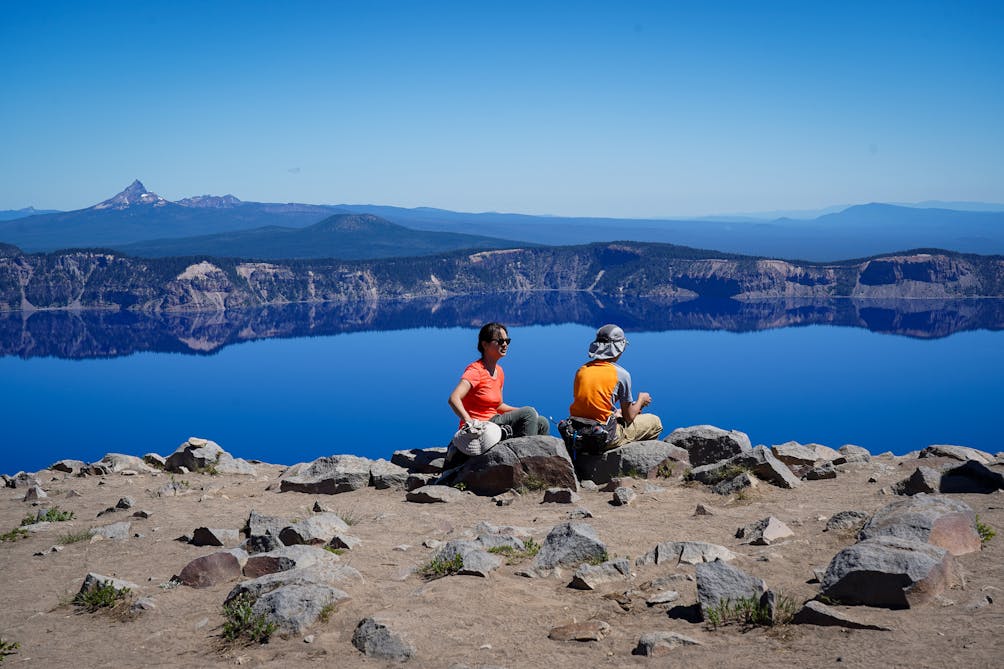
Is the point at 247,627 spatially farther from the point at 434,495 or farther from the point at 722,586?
the point at 434,495

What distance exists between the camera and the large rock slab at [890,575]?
6.50 metres

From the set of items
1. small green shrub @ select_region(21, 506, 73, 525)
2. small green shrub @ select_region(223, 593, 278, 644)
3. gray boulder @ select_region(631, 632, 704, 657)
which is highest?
gray boulder @ select_region(631, 632, 704, 657)

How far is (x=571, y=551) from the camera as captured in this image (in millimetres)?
8391

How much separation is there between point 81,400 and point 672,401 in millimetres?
89678

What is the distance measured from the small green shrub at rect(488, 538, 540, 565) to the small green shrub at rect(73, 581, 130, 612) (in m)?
4.02

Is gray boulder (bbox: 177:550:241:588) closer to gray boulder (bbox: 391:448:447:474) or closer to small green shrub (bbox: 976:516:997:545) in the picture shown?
gray boulder (bbox: 391:448:447:474)

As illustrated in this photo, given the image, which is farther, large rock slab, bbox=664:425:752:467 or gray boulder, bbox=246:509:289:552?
large rock slab, bbox=664:425:752:467

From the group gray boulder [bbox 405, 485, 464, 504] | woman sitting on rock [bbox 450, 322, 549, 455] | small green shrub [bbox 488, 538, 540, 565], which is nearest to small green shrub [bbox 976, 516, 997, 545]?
small green shrub [bbox 488, 538, 540, 565]

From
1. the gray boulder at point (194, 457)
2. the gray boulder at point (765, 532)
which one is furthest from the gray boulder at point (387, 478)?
the gray boulder at point (765, 532)

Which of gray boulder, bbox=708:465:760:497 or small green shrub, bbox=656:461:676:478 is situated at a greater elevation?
gray boulder, bbox=708:465:760:497

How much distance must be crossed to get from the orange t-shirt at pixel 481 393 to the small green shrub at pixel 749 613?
6616 millimetres

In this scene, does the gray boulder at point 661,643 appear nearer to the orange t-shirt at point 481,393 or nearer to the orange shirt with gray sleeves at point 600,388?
the orange shirt with gray sleeves at point 600,388

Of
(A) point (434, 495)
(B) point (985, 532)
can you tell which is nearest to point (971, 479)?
(B) point (985, 532)

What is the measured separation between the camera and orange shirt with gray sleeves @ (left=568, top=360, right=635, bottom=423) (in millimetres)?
12680
